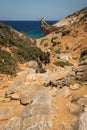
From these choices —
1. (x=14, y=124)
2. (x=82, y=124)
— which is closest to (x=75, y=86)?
(x=14, y=124)

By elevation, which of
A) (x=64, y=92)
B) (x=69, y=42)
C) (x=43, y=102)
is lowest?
(x=43, y=102)

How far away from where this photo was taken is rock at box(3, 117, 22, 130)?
842 cm

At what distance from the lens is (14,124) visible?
8.59 meters

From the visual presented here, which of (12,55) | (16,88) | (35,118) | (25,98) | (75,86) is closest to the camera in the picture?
(35,118)

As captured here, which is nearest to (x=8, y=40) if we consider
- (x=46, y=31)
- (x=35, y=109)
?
(x=35, y=109)

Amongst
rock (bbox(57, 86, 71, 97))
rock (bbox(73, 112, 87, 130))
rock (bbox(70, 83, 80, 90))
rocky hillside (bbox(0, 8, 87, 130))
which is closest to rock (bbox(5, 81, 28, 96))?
rocky hillside (bbox(0, 8, 87, 130))

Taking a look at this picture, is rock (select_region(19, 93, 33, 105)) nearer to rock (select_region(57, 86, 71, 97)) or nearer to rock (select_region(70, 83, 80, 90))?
rock (select_region(57, 86, 71, 97))

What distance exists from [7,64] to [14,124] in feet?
28.5

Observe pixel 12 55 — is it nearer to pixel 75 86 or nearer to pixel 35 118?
pixel 75 86

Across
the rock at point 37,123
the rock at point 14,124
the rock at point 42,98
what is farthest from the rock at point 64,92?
the rock at point 14,124

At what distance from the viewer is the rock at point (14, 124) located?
842 centimetres

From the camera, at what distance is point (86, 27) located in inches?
1697

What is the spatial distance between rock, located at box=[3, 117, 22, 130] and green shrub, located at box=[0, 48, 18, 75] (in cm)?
704

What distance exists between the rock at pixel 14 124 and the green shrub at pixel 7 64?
23.1 feet
